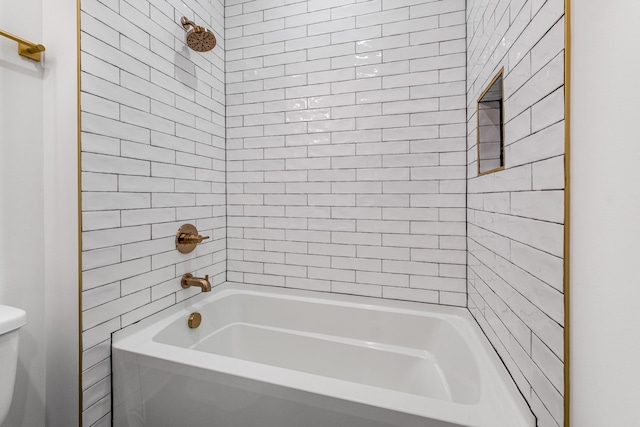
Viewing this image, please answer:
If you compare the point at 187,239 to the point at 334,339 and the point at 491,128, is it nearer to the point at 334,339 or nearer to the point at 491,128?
the point at 334,339

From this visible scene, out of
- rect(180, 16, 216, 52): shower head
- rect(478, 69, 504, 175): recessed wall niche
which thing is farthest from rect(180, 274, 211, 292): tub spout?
rect(478, 69, 504, 175): recessed wall niche

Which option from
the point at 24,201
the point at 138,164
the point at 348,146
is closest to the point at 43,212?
the point at 24,201

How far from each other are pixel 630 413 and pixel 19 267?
1.75 metres

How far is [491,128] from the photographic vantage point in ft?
3.91

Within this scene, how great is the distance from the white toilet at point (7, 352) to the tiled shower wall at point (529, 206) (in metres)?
1.53

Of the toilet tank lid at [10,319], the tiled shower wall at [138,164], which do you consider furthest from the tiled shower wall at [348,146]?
the toilet tank lid at [10,319]

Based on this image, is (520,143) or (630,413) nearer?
(630,413)

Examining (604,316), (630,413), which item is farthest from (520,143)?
(630,413)

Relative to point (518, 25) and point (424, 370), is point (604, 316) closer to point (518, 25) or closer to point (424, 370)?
point (518, 25)

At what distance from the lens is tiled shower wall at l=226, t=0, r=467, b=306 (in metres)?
1.65

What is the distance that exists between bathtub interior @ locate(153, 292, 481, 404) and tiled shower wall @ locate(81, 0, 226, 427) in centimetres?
26

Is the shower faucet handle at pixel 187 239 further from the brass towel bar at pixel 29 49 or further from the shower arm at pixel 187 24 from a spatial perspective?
the shower arm at pixel 187 24

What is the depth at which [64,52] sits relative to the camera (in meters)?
1.13

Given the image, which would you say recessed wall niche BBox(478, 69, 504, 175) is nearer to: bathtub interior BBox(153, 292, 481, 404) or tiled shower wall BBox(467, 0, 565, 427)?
tiled shower wall BBox(467, 0, 565, 427)
